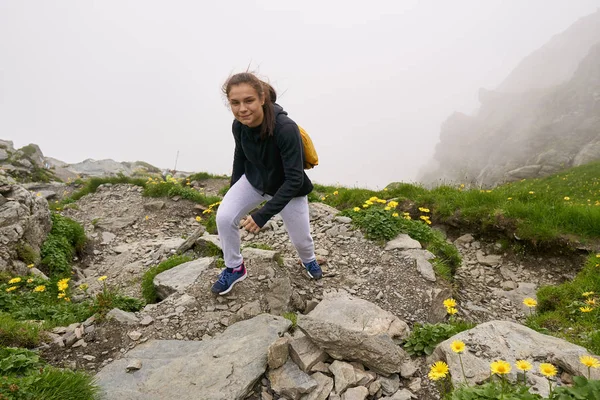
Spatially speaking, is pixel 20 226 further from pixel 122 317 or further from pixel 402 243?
pixel 402 243

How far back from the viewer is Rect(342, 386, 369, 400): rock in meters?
3.30

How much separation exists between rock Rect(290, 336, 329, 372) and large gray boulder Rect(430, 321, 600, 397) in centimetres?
121

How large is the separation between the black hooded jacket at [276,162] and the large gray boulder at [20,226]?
560 centimetres

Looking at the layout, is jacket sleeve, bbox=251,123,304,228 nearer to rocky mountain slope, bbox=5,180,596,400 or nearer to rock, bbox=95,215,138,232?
rocky mountain slope, bbox=5,180,596,400

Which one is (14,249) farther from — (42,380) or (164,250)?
(42,380)

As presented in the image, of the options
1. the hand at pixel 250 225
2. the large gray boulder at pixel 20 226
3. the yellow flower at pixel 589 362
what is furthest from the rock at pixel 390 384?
the large gray boulder at pixel 20 226

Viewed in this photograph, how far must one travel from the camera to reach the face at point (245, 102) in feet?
14.3

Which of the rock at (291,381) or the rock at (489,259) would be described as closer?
the rock at (291,381)

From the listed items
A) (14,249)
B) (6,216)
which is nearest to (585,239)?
(14,249)

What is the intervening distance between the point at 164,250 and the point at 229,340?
15.8 ft

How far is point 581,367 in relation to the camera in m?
3.06

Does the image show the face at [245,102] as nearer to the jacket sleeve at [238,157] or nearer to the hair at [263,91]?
the hair at [263,91]

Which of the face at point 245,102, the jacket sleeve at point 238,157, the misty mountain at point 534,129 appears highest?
the face at point 245,102

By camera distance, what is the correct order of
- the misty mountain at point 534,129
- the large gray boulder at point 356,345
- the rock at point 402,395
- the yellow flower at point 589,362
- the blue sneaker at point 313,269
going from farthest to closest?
1. the misty mountain at point 534,129
2. the blue sneaker at point 313,269
3. the large gray boulder at point 356,345
4. the rock at point 402,395
5. the yellow flower at point 589,362
